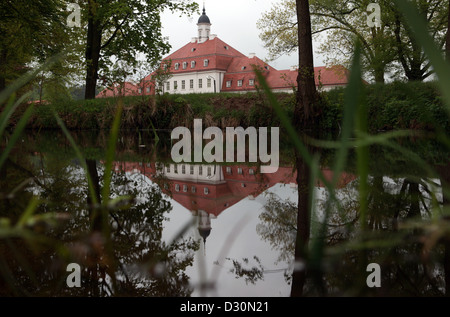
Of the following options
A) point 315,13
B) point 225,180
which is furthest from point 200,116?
point 315,13

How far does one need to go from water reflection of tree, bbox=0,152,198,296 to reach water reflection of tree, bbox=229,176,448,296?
0.49 ft

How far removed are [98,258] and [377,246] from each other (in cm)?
57

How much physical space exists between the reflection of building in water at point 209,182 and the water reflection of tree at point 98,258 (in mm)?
148

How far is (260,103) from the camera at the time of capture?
29.0 ft

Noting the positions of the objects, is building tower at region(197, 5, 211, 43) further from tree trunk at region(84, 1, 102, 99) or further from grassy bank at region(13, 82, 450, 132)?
grassy bank at region(13, 82, 450, 132)

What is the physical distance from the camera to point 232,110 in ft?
31.5

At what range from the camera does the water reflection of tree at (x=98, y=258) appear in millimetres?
650

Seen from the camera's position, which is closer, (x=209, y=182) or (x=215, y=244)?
(x=215, y=244)

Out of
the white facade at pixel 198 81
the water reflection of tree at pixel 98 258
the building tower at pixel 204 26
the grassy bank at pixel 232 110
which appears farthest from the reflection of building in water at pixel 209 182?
the building tower at pixel 204 26

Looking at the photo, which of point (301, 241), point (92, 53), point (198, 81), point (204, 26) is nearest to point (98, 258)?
point (301, 241)

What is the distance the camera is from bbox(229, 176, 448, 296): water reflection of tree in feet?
2.10

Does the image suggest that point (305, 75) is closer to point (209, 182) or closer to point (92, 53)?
point (209, 182)

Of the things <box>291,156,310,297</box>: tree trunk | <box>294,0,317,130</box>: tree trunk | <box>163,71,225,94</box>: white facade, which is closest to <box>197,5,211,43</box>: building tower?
<box>163,71,225,94</box>: white facade

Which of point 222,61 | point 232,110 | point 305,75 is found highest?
point 222,61
